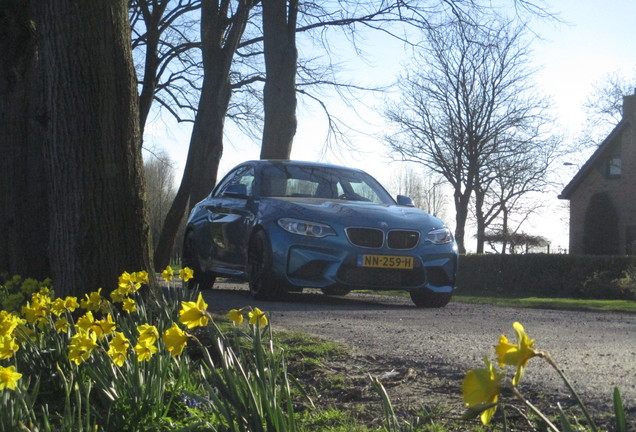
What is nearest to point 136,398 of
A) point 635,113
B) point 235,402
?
point 235,402

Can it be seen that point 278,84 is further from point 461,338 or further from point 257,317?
point 257,317

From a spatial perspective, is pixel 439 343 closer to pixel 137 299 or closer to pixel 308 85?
pixel 137 299

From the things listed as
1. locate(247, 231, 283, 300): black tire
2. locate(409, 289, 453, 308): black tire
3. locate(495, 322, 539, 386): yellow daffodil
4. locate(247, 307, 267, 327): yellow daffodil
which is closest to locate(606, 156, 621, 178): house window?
locate(409, 289, 453, 308): black tire

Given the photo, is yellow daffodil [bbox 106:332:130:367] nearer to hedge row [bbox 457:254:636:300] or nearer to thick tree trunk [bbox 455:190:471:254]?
hedge row [bbox 457:254:636:300]

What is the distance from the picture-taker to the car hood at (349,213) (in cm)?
899

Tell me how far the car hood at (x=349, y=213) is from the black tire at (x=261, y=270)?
0.36 metres

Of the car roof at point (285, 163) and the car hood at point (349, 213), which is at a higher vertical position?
the car roof at point (285, 163)

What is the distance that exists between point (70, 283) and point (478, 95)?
36242 mm

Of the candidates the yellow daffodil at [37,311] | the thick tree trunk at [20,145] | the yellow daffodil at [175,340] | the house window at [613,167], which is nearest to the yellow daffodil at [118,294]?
the yellow daffodil at [37,311]

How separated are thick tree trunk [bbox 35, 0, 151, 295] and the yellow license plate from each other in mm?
3472

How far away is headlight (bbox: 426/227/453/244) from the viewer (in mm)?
9266

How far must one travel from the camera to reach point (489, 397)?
1.57 m

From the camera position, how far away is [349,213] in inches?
358

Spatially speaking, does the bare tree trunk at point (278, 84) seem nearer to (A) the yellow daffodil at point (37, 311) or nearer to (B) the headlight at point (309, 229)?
(B) the headlight at point (309, 229)
